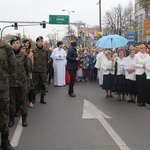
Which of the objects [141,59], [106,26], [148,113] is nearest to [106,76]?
[141,59]

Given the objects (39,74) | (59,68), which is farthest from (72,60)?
(59,68)

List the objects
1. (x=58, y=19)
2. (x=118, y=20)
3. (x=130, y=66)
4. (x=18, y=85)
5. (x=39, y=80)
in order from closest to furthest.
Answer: (x=18, y=85) < (x=39, y=80) < (x=130, y=66) < (x=58, y=19) < (x=118, y=20)

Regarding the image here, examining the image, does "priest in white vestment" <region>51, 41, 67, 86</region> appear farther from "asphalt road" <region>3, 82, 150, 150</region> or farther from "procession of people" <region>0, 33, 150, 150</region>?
"asphalt road" <region>3, 82, 150, 150</region>

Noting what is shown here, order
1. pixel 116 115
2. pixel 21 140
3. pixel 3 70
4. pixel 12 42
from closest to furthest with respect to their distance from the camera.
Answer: pixel 3 70 < pixel 21 140 < pixel 12 42 < pixel 116 115

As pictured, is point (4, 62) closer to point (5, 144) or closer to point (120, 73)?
point (5, 144)

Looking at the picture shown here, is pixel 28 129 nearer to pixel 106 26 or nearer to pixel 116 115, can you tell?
pixel 116 115

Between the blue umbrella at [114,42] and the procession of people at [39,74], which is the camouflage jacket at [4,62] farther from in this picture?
the blue umbrella at [114,42]

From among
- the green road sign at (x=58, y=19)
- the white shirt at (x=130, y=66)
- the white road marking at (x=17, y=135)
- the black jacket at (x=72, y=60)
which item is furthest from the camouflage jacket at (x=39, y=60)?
the green road sign at (x=58, y=19)

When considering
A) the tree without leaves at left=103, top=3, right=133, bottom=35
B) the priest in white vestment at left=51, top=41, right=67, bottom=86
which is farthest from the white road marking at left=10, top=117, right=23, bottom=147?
the tree without leaves at left=103, top=3, right=133, bottom=35

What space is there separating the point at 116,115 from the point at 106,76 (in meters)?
3.05

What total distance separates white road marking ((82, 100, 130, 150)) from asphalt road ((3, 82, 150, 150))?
0.03m

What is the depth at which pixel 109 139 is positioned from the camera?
5.92m

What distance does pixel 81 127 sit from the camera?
6.77 metres

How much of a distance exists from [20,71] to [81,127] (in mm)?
1689
